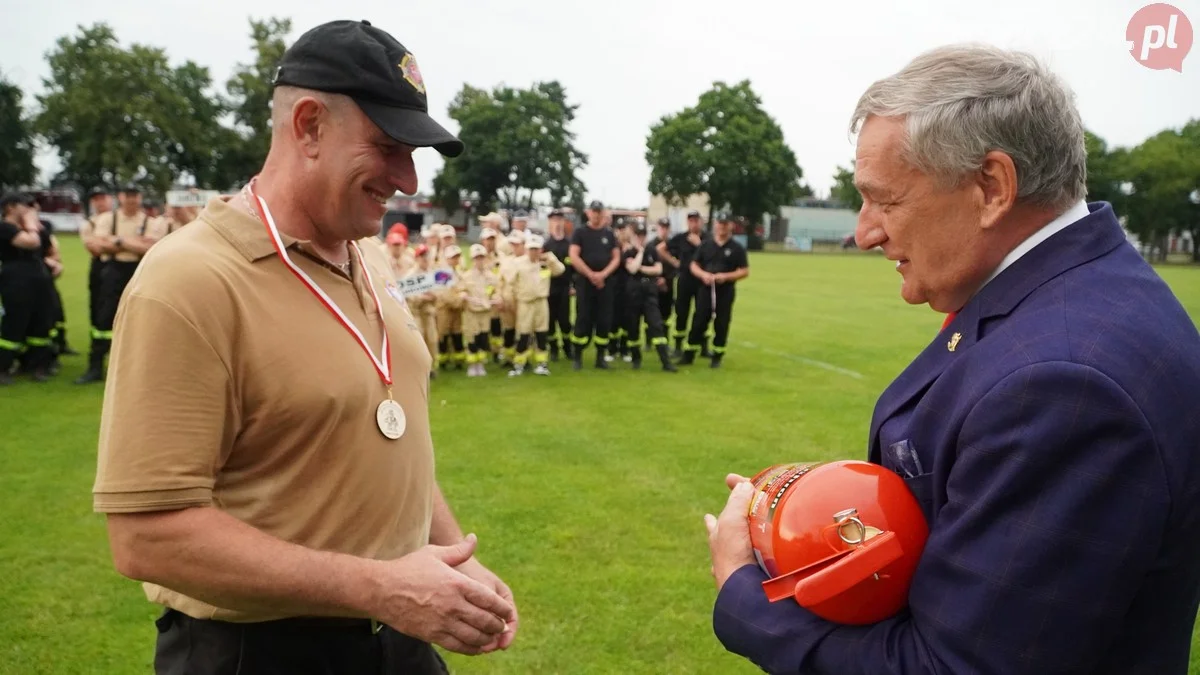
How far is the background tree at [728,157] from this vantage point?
71.5 m

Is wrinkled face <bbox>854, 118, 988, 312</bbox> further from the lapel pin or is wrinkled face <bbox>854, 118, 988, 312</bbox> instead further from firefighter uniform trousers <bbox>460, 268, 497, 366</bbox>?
firefighter uniform trousers <bbox>460, 268, 497, 366</bbox>

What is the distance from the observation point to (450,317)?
42.4ft

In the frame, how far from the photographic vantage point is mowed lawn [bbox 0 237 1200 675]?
176 inches

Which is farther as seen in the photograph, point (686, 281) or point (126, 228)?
point (686, 281)

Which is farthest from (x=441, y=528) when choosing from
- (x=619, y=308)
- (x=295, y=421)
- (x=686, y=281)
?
(x=686, y=281)

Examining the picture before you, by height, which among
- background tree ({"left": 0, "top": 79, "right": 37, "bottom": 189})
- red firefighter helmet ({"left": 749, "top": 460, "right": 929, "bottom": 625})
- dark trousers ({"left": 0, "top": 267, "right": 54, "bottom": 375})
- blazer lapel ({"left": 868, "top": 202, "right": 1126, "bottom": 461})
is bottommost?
dark trousers ({"left": 0, "top": 267, "right": 54, "bottom": 375})

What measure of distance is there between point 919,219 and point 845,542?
2.13ft

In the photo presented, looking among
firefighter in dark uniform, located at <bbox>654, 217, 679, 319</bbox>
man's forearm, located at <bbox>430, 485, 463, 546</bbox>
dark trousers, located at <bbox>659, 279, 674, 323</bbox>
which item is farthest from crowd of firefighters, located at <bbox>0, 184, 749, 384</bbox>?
man's forearm, located at <bbox>430, 485, 463, 546</bbox>

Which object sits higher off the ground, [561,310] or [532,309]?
[532,309]

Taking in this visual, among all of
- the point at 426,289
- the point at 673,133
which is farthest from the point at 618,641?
the point at 673,133

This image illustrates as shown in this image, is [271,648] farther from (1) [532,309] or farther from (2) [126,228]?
(1) [532,309]

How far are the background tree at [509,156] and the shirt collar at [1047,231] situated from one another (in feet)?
248

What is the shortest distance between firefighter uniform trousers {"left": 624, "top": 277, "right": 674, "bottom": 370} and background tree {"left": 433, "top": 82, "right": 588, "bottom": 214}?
63854 millimetres

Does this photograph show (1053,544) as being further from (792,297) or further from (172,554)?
(792,297)
